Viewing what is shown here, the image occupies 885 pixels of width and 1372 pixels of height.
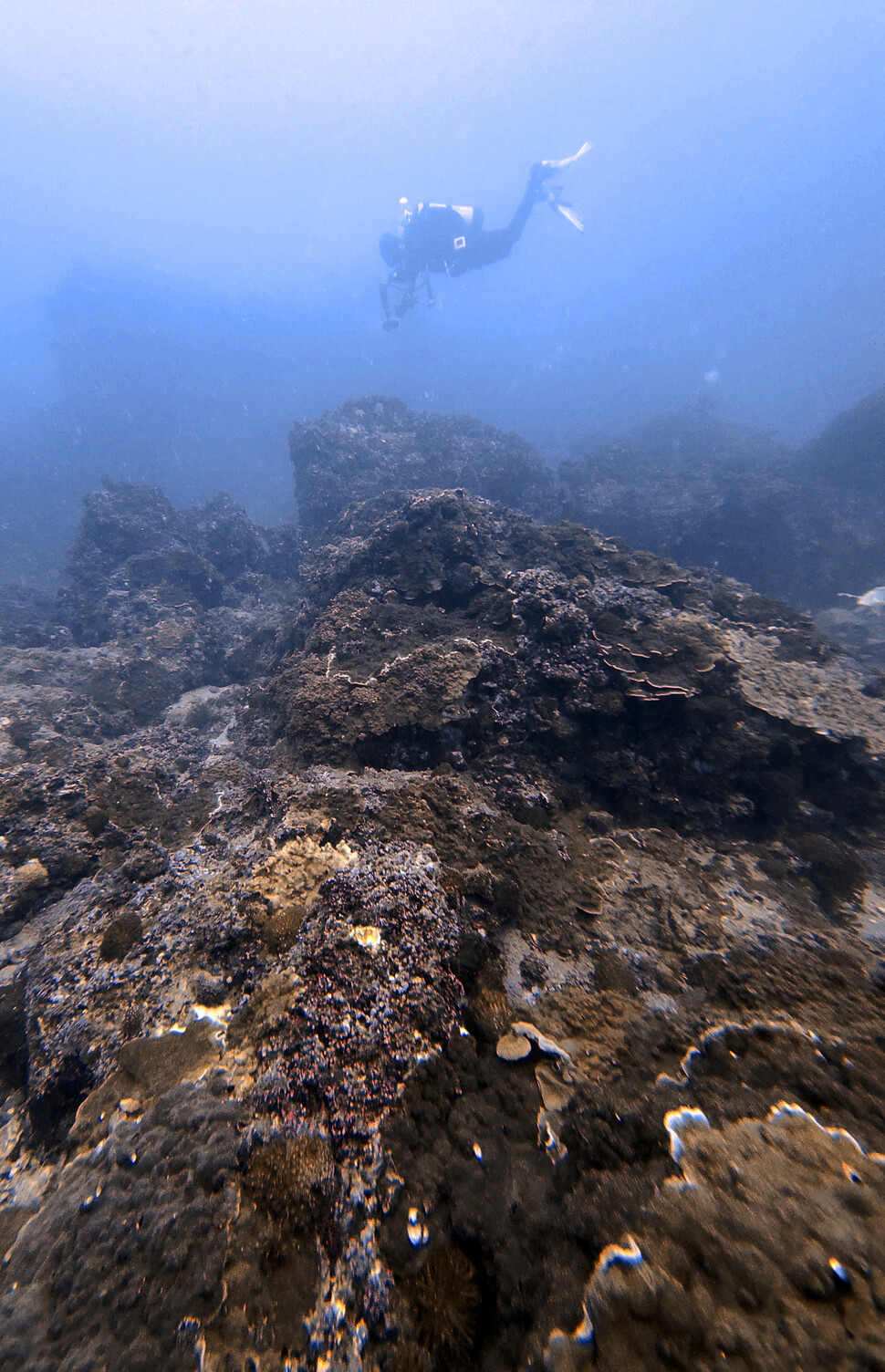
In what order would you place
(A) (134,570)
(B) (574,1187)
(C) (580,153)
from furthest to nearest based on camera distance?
(C) (580,153), (A) (134,570), (B) (574,1187)

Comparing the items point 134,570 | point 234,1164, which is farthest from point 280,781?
point 134,570

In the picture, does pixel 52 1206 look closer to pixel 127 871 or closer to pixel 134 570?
pixel 127 871

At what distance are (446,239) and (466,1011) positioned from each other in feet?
141

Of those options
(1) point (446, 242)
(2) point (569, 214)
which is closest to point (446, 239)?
(1) point (446, 242)

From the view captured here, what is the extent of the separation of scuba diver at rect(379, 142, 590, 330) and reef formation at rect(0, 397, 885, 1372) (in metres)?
33.1

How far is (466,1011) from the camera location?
2869 mm

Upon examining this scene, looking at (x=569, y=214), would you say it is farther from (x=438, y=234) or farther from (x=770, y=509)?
(x=770, y=509)

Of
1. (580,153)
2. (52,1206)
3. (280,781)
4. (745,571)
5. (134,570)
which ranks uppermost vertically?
(580,153)

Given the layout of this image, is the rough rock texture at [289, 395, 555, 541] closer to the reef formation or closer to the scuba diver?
the reef formation

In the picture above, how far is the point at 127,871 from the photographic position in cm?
376

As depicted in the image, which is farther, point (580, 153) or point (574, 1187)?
point (580, 153)

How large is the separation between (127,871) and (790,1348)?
440 cm

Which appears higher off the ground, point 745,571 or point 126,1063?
point 745,571

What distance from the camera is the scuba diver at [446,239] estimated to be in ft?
98.5
